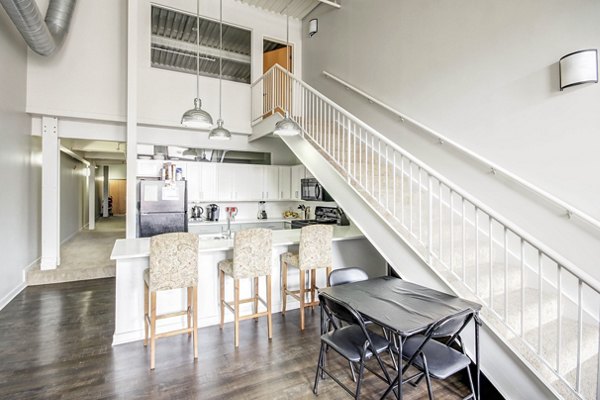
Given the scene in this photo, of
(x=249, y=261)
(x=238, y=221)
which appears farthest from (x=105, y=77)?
(x=249, y=261)

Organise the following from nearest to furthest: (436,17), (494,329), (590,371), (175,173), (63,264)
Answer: (590,371), (494,329), (436,17), (63,264), (175,173)

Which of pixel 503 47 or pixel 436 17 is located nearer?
pixel 503 47

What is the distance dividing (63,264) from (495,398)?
652 cm

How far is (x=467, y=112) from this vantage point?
3.57 m

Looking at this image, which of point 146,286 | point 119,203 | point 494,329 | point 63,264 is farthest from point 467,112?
point 119,203

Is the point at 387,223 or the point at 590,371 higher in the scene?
the point at 387,223

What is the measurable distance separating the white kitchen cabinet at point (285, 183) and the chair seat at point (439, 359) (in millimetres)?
4924

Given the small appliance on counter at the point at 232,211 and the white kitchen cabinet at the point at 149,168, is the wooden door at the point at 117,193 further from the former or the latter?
the small appliance on counter at the point at 232,211

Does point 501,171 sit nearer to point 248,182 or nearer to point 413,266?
point 413,266

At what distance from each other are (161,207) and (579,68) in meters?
5.46

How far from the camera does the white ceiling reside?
624cm

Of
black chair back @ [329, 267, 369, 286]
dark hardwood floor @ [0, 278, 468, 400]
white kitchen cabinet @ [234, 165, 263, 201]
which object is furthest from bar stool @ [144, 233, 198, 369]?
white kitchen cabinet @ [234, 165, 263, 201]

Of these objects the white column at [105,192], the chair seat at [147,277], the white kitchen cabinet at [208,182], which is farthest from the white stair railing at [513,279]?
the white column at [105,192]

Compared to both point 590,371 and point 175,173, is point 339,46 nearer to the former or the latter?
point 175,173
